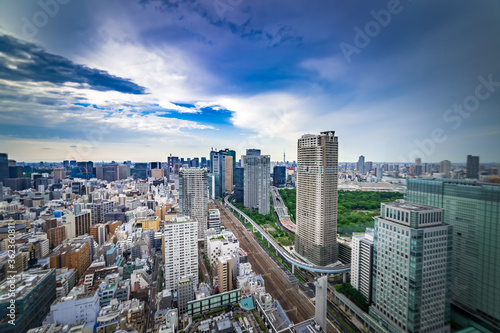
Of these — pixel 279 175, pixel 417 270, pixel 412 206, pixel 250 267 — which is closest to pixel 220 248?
pixel 250 267

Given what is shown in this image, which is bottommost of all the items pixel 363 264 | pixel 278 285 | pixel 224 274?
pixel 278 285

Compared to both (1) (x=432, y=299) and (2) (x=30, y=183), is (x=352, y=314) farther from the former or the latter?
(2) (x=30, y=183)

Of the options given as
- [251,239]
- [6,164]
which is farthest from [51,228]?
[251,239]

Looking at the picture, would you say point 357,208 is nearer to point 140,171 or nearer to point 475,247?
point 475,247

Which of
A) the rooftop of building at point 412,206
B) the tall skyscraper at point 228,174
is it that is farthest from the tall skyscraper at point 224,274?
the tall skyscraper at point 228,174

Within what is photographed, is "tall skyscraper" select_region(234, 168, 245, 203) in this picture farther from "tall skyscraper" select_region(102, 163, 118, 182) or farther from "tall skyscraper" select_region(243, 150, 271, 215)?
"tall skyscraper" select_region(102, 163, 118, 182)

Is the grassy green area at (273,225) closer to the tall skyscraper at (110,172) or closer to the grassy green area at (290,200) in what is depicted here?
the grassy green area at (290,200)
